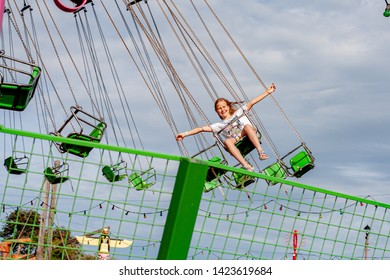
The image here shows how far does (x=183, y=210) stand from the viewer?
2.70 meters

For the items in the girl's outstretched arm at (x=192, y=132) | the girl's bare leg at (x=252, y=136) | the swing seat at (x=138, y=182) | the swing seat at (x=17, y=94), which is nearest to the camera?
the swing seat at (x=138, y=182)

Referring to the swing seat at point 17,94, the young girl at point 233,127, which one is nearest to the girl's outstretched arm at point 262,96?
the young girl at point 233,127

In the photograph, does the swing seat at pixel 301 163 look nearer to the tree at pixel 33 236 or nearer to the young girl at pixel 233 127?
the young girl at pixel 233 127

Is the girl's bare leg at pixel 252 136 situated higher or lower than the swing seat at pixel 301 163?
lower

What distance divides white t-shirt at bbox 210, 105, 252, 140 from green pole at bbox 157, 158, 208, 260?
5220 mm

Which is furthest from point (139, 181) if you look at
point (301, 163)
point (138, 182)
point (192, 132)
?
point (301, 163)

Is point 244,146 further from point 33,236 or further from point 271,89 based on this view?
point 33,236

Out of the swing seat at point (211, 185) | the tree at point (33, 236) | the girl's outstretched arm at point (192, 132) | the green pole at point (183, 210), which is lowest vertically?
the tree at point (33, 236)

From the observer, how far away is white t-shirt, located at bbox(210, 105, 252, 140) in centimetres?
796

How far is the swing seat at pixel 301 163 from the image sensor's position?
909cm

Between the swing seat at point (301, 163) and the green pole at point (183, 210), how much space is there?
6.50 meters

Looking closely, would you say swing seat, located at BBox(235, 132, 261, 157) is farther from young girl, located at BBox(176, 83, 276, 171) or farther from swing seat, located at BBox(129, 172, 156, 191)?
swing seat, located at BBox(129, 172, 156, 191)

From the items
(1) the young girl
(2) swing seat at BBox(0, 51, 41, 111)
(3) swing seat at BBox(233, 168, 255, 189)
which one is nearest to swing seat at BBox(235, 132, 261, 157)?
(1) the young girl
